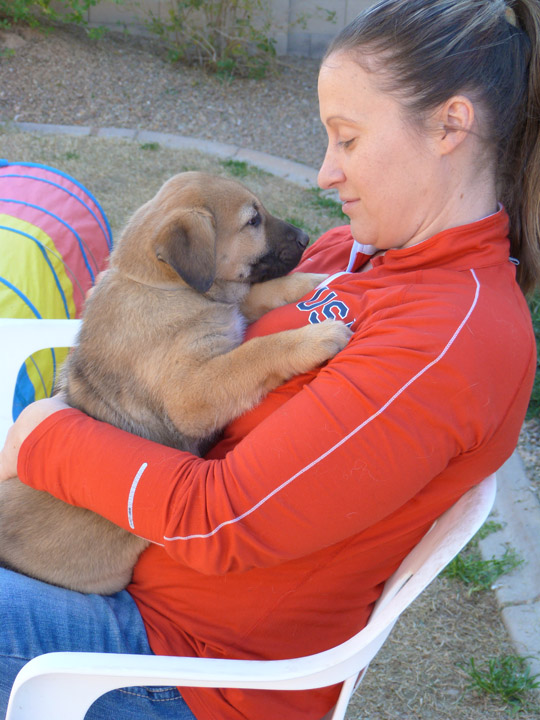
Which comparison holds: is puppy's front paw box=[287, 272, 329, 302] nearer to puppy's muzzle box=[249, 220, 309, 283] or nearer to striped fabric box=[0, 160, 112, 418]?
puppy's muzzle box=[249, 220, 309, 283]

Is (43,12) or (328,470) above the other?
(43,12)

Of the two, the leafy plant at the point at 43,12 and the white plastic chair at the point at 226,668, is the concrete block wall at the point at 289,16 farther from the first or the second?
the white plastic chair at the point at 226,668

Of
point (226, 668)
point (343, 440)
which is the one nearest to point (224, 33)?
point (343, 440)

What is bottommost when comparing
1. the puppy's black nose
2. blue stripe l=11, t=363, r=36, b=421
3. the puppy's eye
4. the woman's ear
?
blue stripe l=11, t=363, r=36, b=421

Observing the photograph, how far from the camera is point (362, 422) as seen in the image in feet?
5.24

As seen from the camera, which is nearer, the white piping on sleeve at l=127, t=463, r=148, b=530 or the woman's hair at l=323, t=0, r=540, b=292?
the white piping on sleeve at l=127, t=463, r=148, b=530

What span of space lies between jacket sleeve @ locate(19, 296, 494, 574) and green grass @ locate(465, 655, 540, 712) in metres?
1.73

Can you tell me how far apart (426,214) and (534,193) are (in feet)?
1.02

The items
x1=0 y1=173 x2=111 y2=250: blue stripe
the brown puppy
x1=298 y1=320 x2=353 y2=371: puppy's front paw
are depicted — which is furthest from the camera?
x1=0 y1=173 x2=111 y2=250: blue stripe

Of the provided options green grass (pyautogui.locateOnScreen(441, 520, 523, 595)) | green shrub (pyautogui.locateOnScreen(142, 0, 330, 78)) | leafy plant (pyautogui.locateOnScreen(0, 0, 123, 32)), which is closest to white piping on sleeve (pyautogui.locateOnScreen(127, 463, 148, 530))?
green grass (pyautogui.locateOnScreen(441, 520, 523, 595))

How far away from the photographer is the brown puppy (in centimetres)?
220

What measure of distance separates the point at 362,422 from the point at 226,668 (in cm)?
64

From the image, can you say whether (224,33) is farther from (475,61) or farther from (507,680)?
(507,680)

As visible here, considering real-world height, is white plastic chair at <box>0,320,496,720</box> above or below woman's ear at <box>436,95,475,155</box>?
below
